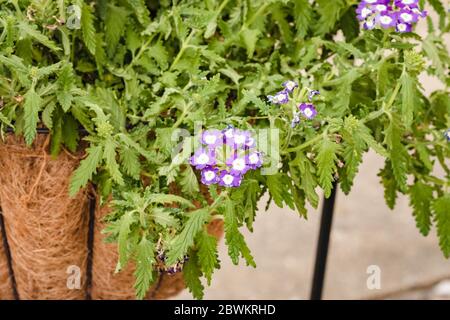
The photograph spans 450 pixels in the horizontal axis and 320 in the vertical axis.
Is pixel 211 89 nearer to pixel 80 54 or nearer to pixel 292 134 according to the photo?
pixel 292 134

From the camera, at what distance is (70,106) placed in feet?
3.65

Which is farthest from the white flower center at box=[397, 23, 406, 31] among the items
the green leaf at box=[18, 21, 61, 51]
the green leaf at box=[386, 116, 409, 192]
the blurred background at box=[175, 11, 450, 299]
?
the blurred background at box=[175, 11, 450, 299]

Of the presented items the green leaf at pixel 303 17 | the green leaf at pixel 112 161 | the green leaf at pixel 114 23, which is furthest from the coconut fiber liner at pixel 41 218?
the green leaf at pixel 303 17

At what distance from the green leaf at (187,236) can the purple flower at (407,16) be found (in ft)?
1.30

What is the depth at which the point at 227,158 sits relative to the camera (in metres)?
0.99

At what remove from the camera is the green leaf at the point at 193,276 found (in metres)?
1.11

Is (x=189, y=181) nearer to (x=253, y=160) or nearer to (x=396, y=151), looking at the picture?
(x=253, y=160)

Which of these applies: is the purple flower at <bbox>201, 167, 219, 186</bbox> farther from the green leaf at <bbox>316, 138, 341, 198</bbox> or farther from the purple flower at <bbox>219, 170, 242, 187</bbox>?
the green leaf at <bbox>316, 138, 341, 198</bbox>

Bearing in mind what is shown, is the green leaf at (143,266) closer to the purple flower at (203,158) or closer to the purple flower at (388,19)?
the purple flower at (203,158)

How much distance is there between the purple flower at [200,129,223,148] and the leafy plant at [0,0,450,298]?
4 cm

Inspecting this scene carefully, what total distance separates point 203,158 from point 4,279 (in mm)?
529

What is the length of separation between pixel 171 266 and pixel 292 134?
0.87 ft

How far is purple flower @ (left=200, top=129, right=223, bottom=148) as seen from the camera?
1000mm

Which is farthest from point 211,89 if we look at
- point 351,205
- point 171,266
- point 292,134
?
point 351,205
